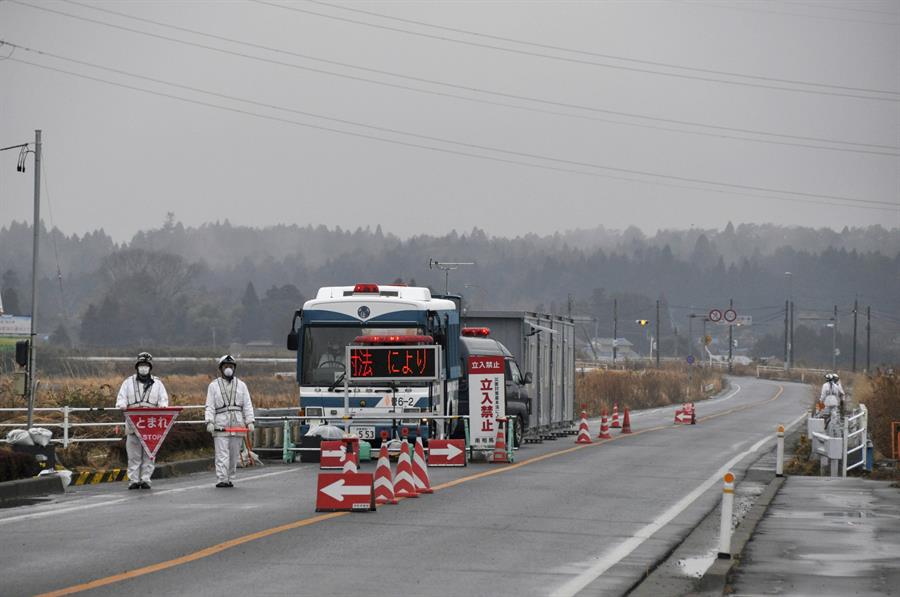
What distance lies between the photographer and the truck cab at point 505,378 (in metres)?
31.2

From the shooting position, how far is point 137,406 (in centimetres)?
2019

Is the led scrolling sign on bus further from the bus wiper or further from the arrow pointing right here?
the arrow pointing right

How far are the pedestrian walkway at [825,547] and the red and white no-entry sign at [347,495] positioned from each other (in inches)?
173

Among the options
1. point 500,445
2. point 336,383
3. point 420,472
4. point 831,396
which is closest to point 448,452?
point 500,445

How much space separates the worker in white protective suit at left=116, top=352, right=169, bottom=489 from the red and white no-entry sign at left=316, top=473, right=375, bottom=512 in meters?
4.42

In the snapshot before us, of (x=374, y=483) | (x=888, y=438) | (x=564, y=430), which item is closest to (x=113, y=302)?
(x=564, y=430)

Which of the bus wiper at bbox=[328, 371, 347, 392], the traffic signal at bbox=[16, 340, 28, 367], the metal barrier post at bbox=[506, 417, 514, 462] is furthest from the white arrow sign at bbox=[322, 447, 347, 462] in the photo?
the traffic signal at bbox=[16, 340, 28, 367]

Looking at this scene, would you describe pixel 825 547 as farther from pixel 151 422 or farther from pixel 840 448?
pixel 840 448

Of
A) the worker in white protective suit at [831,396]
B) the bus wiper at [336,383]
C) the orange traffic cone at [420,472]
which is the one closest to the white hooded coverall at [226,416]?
the orange traffic cone at [420,472]

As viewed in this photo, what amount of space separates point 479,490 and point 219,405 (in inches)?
153

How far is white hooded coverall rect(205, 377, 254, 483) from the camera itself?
20.2 m

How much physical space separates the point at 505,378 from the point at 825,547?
55.6 feet

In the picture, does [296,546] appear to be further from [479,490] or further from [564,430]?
[564,430]

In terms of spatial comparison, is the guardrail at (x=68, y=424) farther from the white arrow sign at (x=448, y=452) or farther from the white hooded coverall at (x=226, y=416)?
the white arrow sign at (x=448, y=452)
